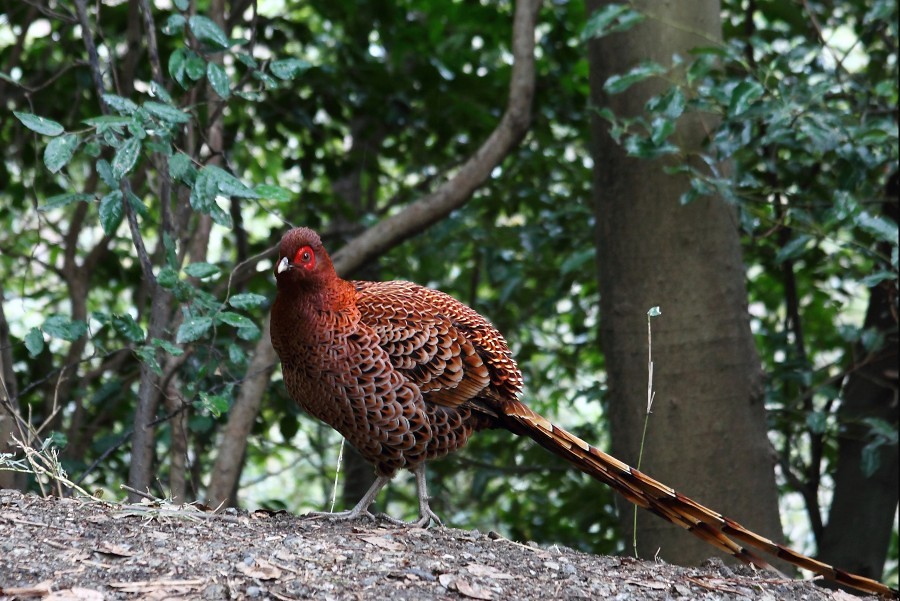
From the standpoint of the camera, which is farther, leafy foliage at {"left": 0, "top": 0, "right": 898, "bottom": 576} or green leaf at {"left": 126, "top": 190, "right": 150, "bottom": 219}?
leafy foliage at {"left": 0, "top": 0, "right": 898, "bottom": 576}

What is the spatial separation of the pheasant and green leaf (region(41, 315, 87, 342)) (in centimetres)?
66

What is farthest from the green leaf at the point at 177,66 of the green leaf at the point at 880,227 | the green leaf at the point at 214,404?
the green leaf at the point at 880,227

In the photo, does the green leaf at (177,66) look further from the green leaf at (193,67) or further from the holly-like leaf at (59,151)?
the holly-like leaf at (59,151)

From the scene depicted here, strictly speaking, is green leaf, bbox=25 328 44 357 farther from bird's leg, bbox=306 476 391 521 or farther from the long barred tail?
the long barred tail

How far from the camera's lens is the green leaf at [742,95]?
4.05 metres

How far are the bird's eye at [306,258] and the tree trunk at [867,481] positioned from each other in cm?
319

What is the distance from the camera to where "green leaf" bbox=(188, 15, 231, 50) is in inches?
145

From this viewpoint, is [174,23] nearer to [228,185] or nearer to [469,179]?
[228,185]

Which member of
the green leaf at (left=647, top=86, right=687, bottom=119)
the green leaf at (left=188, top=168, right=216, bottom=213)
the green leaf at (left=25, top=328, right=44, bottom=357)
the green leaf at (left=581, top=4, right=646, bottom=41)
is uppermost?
the green leaf at (left=581, top=4, right=646, bottom=41)

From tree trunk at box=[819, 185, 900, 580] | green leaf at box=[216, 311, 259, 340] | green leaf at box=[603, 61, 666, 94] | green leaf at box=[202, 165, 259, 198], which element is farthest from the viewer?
tree trunk at box=[819, 185, 900, 580]

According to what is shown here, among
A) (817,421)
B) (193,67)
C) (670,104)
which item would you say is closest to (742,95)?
(670,104)

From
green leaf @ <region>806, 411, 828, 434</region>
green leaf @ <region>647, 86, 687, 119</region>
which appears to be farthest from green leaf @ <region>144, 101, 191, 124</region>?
green leaf @ <region>806, 411, 828, 434</region>

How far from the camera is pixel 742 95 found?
405cm

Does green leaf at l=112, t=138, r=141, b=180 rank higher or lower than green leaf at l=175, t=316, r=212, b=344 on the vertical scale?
higher
